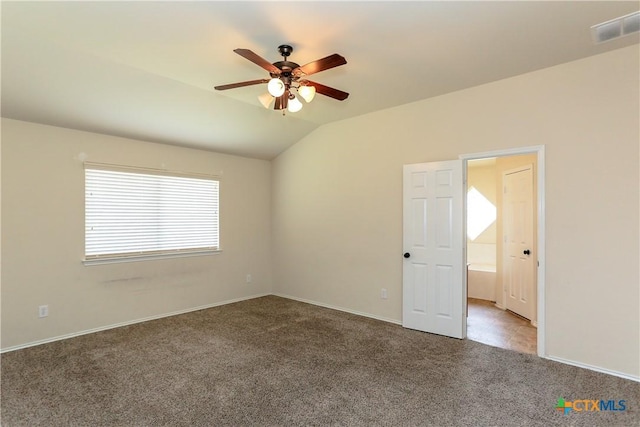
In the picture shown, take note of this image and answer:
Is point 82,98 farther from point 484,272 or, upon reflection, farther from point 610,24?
point 484,272

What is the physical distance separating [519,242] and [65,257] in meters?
5.97

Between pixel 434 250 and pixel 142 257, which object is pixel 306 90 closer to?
pixel 434 250

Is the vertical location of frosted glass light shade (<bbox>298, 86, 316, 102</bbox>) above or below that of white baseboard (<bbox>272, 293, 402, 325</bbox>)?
above

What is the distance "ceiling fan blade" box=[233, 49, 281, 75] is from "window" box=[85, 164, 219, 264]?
296 cm

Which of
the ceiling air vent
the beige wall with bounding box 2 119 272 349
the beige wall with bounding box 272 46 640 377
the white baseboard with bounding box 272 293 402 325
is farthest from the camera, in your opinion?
the white baseboard with bounding box 272 293 402 325

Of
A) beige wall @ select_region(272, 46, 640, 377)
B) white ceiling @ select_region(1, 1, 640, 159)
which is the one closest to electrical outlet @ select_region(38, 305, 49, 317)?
white ceiling @ select_region(1, 1, 640, 159)

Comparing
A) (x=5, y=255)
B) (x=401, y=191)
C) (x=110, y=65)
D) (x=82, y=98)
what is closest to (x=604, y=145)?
(x=401, y=191)

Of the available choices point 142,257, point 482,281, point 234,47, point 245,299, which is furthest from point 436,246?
point 142,257

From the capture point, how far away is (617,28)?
2588 millimetres

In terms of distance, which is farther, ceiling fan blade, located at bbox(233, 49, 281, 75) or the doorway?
the doorway

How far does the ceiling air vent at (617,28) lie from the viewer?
2.47 meters

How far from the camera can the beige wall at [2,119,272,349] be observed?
363 centimetres

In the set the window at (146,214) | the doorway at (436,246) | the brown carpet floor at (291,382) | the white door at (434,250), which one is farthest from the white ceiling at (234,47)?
the brown carpet floor at (291,382)

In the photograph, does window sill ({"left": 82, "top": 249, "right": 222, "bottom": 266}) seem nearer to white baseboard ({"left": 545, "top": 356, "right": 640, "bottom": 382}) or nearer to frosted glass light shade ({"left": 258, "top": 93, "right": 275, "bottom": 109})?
frosted glass light shade ({"left": 258, "top": 93, "right": 275, "bottom": 109})
